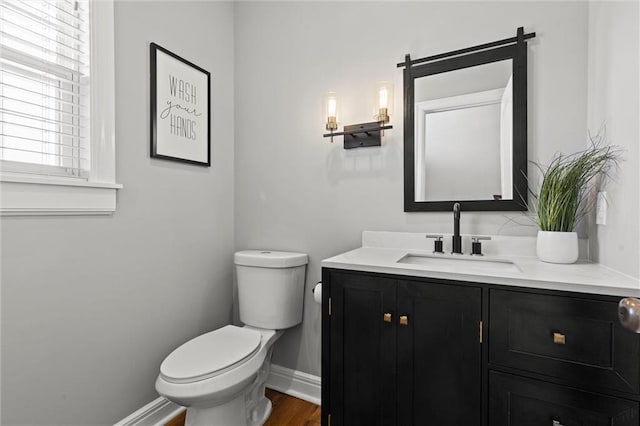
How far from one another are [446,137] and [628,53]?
26.5 inches

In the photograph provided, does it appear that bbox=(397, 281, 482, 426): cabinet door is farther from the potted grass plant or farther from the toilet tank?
the toilet tank

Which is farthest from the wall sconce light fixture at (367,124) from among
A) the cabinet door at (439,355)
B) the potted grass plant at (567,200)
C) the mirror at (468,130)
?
the cabinet door at (439,355)

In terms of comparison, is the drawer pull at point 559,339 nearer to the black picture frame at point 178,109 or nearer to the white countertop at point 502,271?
the white countertop at point 502,271

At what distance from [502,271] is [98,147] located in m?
1.71

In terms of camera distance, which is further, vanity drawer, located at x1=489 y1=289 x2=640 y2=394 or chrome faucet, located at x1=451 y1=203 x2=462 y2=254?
chrome faucet, located at x1=451 y1=203 x2=462 y2=254

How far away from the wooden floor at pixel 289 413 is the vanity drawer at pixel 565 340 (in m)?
1.11

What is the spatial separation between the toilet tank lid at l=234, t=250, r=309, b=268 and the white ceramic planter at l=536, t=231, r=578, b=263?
117 centimetres

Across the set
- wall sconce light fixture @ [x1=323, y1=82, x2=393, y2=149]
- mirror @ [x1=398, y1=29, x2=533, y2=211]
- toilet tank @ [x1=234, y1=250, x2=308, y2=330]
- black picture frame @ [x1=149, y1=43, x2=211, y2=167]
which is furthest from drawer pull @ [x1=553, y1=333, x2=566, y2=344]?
black picture frame @ [x1=149, y1=43, x2=211, y2=167]

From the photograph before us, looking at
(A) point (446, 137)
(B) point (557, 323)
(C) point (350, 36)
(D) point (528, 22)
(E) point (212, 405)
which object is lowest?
(E) point (212, 405)

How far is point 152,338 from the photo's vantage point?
5.29ft

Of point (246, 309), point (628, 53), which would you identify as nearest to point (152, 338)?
point (246, 309)

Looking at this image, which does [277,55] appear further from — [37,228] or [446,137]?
[37,228]

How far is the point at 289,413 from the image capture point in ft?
5.67

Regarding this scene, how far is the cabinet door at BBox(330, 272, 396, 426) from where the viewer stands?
1.17 meters
